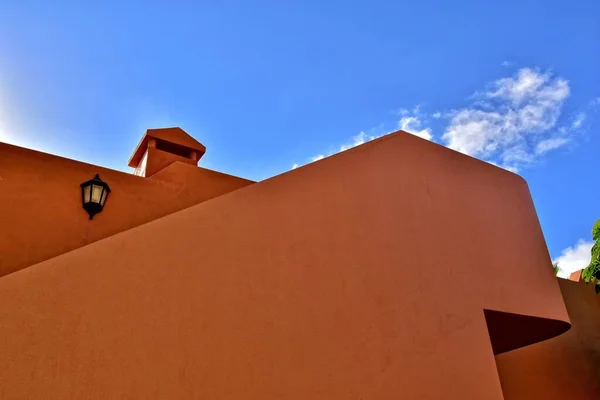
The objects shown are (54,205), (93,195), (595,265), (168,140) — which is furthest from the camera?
(595,265)

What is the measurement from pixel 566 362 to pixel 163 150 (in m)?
6.39

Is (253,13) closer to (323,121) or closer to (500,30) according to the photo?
(323,121)

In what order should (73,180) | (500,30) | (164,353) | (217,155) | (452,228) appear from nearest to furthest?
(164,353) → (452,228) → (73,180) → (500,30) → (217,155)

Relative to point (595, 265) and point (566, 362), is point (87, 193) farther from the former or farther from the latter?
point (595, 265)

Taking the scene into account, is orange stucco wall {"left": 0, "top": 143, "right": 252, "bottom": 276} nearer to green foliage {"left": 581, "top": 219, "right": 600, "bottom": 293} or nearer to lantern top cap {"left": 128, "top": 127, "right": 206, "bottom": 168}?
lantern top cap {"left": 128, "top": 127, "right": 206, "bottom": 168}

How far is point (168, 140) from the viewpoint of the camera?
21.1ft

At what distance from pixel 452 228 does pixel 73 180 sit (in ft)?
11.0

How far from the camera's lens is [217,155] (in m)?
6.80

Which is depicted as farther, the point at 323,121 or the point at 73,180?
the point at 323,121

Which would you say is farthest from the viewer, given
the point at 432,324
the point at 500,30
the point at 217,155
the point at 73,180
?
the point at 217,155

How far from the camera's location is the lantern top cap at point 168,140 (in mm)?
6316

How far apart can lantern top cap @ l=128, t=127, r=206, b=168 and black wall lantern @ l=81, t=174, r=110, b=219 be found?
2238 millimetres

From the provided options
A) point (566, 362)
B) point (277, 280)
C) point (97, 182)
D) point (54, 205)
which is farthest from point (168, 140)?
point (566, 362)

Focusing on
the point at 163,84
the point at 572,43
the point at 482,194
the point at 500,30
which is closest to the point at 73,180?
the point at 163,84
